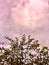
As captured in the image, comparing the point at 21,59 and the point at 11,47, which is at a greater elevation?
the point at 11,47

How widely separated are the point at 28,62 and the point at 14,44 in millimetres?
2702

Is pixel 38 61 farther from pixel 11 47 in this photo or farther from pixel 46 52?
pixel 11 47

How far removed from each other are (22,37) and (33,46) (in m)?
1.83

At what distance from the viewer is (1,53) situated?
2180 centimetres

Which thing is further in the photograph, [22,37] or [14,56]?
[22,37]

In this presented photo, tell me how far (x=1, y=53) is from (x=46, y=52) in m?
4.85

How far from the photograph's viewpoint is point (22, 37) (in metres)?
23.2

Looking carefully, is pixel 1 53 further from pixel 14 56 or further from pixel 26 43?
pixel 26 43

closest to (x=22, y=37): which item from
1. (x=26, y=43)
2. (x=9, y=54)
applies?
(x=26, y=43)

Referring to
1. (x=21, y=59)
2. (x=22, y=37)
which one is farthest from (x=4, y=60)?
(x=22, y=37)

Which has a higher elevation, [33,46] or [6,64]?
[33,46]

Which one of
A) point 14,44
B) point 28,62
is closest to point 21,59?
point 28,62

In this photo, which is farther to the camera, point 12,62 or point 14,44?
point 14,44

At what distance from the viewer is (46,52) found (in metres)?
22.4
